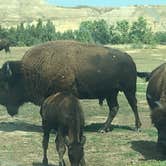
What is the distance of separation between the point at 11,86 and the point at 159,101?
5705 millimetres

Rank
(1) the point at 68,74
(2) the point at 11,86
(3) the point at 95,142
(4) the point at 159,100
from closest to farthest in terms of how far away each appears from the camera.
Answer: (4) the point at 159,100
(3) the point at 95,142
(1) the point at 68,74
(2) the point at 11,86

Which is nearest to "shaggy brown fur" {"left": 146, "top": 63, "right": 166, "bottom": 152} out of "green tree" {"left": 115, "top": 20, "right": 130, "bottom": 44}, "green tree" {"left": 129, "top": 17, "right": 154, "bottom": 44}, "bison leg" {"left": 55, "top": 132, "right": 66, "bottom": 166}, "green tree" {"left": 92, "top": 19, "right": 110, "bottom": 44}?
"bison leg" {"left": 55, "top": 132, "right": 66, "bottom": 166}

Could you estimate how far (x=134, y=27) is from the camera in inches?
3718

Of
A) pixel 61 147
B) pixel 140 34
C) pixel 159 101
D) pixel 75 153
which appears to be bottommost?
pixel 140 34

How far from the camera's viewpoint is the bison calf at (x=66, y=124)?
1074 cm

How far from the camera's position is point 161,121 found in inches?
A: 480

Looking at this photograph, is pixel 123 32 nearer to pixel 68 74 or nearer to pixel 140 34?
pixel 140 34

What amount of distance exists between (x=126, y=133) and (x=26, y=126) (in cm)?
304

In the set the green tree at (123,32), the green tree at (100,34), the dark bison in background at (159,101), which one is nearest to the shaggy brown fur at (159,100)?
the dark bison in background at (159,101)

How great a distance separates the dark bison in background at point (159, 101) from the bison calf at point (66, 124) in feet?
5.86

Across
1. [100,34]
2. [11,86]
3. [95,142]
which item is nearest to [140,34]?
[100,34]

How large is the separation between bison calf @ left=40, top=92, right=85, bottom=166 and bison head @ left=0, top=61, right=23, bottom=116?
167 inches

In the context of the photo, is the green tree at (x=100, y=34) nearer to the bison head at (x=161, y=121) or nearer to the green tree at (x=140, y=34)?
the green tree at (x=140, y=34)

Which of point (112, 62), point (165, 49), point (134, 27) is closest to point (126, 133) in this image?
point (112, 62)
